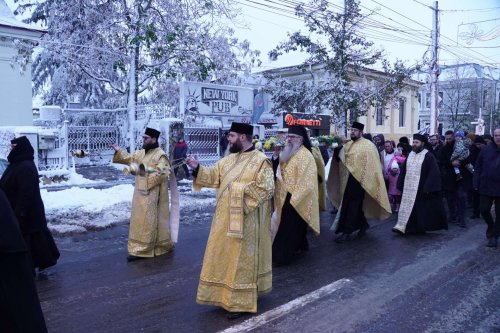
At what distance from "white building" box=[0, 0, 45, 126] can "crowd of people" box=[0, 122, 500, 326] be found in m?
10.7

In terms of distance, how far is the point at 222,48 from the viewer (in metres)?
19.2

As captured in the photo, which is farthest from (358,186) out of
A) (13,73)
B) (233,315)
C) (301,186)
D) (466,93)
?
(466,93)

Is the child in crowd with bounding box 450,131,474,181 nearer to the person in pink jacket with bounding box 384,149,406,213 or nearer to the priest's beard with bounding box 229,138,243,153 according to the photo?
the person in pink jacket with bounding box 384,149,406,213

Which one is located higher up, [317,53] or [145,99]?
[317,53]

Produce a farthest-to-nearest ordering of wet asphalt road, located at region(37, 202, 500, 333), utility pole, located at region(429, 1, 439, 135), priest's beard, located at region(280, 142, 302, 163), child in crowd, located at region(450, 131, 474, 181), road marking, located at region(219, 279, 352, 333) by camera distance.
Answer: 1. utility pole, located at region(429, 1, 439, 135)
2. child in crowd, located at region(450, 131, 474, 181)
3. priest's beard, located at region(280, 142, 302, 163)
4. wet asphalt road, located at region(37, 202, 500, 333)
5. road marking, located at region(219, 279, 352, 333)

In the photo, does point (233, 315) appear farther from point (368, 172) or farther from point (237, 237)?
point (368, 172)

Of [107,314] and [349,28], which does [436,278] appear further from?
[349,28]

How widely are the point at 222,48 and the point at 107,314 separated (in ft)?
52.3

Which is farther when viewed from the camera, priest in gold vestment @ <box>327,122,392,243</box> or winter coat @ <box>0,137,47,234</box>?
priest in gold vestment @ <box>327,122,392,243</box>

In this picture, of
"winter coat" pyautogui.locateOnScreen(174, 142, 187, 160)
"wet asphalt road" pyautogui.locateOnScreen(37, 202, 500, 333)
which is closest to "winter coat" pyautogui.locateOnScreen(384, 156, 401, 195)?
"wet asphalt road" pyautogui.locateOnScreen(37, 202, 500, 333)

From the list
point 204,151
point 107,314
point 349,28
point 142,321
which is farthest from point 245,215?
point 349,28

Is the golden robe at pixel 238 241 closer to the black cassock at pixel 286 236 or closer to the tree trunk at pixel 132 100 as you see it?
the black cassock at pixel 286 236

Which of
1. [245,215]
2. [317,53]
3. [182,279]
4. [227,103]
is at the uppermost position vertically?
[317,53]

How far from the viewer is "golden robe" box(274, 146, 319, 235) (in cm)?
588
